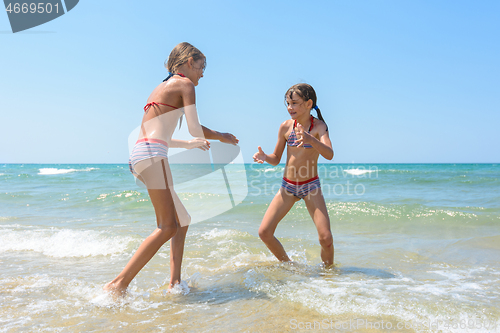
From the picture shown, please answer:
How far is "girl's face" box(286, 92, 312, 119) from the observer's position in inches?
156

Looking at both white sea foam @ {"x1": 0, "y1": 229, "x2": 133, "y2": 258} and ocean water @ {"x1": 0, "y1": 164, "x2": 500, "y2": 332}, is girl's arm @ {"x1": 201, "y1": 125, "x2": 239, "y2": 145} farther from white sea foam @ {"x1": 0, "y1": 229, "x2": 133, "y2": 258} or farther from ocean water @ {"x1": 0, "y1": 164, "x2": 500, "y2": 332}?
white sea foam @ {"x1": 0, "y1": 229, "x2": 133, "y2": 258}

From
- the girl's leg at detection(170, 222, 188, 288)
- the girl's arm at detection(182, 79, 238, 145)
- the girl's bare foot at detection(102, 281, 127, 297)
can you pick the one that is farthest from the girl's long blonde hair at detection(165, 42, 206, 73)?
the girl's bare foot at detection(102, 281, 127, 297)

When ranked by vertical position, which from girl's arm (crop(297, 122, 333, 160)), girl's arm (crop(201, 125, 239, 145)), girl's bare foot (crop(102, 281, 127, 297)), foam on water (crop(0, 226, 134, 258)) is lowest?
foam on water (crop(0, 226, 134, 258))

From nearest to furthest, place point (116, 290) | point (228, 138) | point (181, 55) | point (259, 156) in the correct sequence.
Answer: point (116, 290) < point (181, 55) < point (228, 138) < point (259, 156)

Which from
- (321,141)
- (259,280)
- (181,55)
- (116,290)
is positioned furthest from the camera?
(321,141)

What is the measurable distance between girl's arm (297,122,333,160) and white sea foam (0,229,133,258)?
3374 millimetres

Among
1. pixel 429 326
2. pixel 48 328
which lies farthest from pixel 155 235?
pixel 429 326

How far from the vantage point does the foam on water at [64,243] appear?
16.7ft

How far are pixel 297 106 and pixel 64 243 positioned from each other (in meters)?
4.20

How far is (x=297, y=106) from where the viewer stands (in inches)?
157

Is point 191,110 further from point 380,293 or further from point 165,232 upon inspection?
point 380,293

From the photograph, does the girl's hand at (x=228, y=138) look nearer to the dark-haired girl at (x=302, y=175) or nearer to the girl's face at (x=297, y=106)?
the dark-haired girl at (x=302, y=175)

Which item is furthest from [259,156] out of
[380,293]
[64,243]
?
[64,243]

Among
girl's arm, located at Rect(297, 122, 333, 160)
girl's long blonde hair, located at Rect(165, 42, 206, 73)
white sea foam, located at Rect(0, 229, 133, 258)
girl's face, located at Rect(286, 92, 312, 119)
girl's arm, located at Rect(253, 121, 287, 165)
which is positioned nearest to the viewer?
girl's long blonde hair, located at Rect(165, 42, 206, 73)
